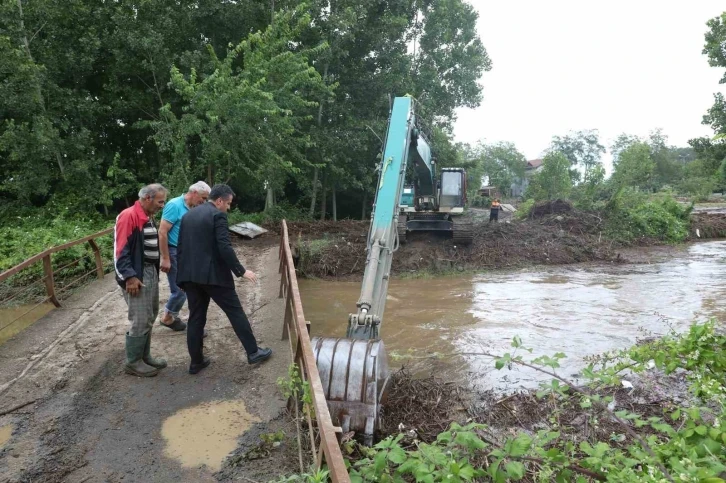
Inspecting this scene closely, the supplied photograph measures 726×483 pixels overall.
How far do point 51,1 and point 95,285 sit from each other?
1372 centimetres

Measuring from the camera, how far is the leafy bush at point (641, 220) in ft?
65.1

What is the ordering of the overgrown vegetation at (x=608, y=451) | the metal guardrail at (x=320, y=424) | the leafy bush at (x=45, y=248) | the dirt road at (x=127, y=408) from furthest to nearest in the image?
the leafy bush at (x=45, y=248) < the dirt road at (x=127, y=408) < the overgrown vegetation at (x=608, y=451) < the metal guardrail at (x=320, y=424)

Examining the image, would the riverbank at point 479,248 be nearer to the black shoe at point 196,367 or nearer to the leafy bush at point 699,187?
the black shoe at point 196,367

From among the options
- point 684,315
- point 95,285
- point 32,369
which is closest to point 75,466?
point 32,369

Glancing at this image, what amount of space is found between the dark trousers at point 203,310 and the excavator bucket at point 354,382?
853 millimetres

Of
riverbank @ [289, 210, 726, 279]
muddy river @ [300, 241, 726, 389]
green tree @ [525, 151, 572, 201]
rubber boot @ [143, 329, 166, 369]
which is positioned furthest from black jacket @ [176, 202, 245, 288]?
green tree @ [525, 151, 572, 201]

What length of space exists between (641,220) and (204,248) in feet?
67.3

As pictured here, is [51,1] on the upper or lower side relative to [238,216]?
upper

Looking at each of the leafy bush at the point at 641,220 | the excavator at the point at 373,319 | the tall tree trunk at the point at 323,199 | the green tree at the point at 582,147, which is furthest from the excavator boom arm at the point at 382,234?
the green tree at the point at 582,147

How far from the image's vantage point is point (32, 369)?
481 cm

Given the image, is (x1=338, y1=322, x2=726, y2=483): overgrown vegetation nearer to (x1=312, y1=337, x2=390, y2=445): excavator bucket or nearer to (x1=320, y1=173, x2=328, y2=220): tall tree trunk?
(x1=312, y1=337, x2=390, y2=445): excavator bucket

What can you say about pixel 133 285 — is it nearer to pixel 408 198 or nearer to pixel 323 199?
pixel 408 198

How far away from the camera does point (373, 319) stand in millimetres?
5199

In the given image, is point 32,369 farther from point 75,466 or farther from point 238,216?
point 238,216
